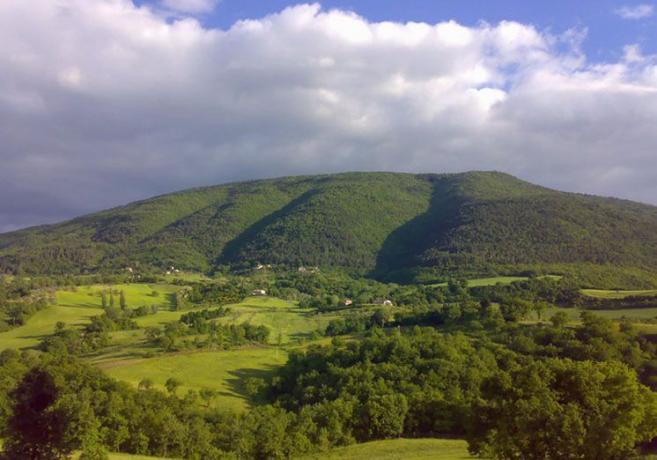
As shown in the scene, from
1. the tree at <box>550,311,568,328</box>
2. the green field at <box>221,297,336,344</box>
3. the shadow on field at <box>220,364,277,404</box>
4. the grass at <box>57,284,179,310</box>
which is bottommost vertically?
the shadow on field at <box>220,364,277,404</box>

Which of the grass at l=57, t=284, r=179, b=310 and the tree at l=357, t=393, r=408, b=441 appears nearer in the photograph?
the tree at l=357, t=393, r=408, b=441

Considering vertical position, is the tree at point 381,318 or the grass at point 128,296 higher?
the grass at point 128,296

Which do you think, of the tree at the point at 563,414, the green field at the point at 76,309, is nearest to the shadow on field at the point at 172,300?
the green field at the point at 76,309

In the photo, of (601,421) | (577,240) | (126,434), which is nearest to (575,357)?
(601,421)

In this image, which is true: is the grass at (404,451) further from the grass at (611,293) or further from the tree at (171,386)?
the grass at (611,293)

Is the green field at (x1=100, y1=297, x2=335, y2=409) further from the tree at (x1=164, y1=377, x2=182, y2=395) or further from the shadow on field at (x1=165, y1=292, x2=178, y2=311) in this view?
the shadow on field at (x1=165, y1=292, x2=178, y2=311)

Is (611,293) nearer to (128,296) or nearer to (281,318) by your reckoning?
(281,318)

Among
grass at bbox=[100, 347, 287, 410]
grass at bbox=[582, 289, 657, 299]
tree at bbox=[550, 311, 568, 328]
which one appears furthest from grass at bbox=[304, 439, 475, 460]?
grass at bbox=[582, 289, 657, 299]
